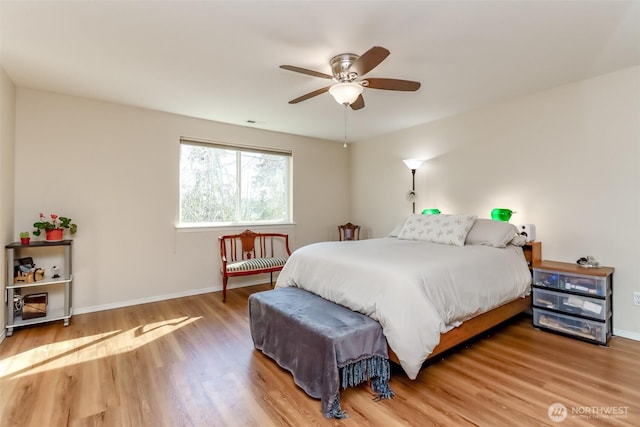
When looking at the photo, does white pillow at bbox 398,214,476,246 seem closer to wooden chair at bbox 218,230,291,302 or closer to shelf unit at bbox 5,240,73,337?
wooden chair at bbox 218,230,291,302

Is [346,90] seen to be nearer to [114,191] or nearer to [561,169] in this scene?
[561,169]

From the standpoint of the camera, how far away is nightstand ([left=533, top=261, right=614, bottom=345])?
252 centimetres

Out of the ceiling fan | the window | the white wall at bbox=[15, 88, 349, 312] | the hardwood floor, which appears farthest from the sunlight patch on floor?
the ceiling fan

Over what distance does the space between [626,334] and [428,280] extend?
2.12m

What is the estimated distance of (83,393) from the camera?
1.91 meters

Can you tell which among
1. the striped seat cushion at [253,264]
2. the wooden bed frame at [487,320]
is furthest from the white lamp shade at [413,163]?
the striped seat cushion at [253,264]

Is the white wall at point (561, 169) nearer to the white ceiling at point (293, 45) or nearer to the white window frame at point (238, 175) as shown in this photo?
the white ceiling at point (293, 45)

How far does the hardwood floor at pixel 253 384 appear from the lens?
1.68 metres

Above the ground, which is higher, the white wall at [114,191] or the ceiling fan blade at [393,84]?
the ceiling fan blade at [393,84]

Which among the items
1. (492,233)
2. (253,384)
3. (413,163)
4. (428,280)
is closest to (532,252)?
(492,233)

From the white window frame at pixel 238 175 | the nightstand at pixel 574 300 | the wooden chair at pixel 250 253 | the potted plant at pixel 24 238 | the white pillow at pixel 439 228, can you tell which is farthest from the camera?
the white window frame at pixel 238 175

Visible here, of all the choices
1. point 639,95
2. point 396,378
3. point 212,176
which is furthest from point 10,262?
point 639,95

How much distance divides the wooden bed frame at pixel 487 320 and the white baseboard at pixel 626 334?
0.65 metres

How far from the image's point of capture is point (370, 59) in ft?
6.29
